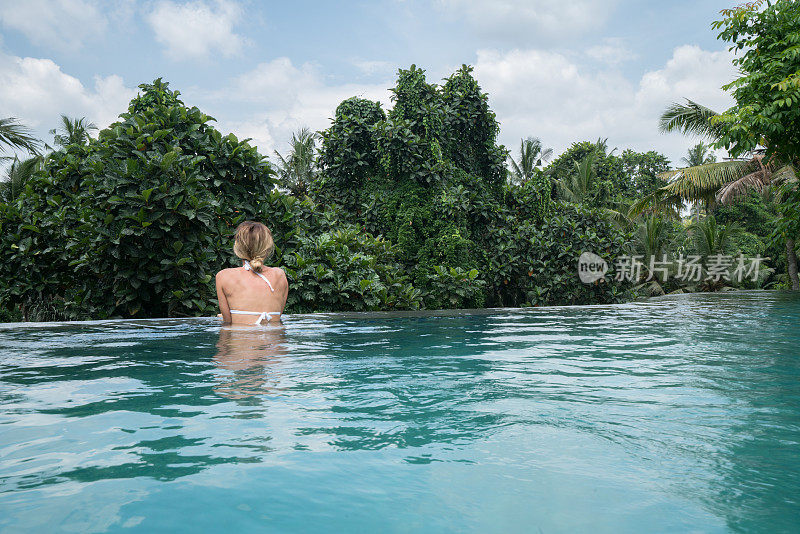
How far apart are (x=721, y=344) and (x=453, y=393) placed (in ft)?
14.7

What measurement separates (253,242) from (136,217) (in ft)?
12.3

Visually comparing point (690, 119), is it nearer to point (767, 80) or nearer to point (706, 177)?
point (706, 177)

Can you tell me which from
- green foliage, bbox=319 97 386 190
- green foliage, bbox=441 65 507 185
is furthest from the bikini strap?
green foliage, bbox=441 65 507 185

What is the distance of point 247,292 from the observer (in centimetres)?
688

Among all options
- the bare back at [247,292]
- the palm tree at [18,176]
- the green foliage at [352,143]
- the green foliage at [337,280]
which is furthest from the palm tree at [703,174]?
the palm tree at [18,176]

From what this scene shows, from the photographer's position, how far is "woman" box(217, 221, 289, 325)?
21.1ft

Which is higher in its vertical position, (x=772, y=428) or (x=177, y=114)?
(x=177, y=114)

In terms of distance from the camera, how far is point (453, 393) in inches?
174

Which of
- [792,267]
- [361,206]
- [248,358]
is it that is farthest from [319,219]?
[792,267]

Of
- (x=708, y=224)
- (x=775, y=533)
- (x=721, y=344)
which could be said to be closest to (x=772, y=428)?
(x=775, y=533)

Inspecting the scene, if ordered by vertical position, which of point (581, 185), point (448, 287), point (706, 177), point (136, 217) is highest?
point (581, 185)

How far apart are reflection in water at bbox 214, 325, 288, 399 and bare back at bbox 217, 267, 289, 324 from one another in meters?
0.22

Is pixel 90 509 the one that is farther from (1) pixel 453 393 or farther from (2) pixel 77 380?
(2) pixel 77 380

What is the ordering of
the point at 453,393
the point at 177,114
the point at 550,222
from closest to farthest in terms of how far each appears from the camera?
the point at 453,393 → the point at 177,114 → the point at 550,222
